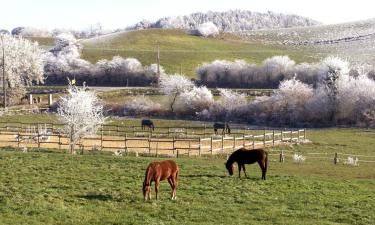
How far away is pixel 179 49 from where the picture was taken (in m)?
130

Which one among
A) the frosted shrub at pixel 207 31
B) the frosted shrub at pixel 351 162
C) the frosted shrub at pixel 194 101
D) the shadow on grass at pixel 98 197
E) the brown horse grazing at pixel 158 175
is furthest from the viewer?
the frosted shrub at pixel 207 31

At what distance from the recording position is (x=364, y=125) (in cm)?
5800

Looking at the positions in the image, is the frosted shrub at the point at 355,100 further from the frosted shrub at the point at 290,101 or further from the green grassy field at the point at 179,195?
the green grassy field at the point at 179,195

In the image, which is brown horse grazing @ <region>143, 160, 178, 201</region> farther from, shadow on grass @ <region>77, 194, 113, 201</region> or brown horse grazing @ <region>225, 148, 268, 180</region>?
brown horse grazing @ <region>225, 148, 268, 180</region>

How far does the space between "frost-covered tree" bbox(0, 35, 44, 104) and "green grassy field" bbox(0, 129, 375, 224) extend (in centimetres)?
5310

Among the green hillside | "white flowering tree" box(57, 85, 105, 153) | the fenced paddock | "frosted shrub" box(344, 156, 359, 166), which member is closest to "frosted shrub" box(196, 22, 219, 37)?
the green hillside

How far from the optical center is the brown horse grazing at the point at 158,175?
17031mm

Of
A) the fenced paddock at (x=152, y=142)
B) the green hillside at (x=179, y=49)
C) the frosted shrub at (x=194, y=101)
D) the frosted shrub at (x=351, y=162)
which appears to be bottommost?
the frosted shrub at (x=351, y=162)

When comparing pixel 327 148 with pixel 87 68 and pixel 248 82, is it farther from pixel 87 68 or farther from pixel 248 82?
pixel 87 68

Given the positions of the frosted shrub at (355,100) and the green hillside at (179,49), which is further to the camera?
the green hillside at (179,49)

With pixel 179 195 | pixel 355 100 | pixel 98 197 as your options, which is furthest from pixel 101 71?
pixel 98 197

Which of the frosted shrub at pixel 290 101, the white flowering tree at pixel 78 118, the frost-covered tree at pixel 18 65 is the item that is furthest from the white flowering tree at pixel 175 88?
the white flowering tree at pixel 78 118

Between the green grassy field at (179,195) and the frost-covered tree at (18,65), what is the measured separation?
53103mm

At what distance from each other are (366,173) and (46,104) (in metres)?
57.0
